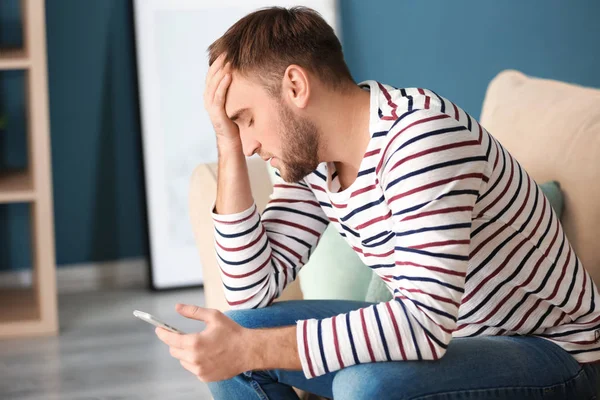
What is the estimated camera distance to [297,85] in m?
1.31

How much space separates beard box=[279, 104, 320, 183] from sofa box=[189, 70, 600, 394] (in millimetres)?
447

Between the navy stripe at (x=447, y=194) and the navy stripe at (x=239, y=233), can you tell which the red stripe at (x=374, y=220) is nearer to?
the navy stripe at (x=447, y=194)

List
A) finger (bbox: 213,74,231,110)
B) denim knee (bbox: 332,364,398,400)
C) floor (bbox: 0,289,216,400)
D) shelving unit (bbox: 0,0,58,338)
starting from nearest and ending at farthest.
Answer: denim knee (bbox: 332,364,398,400) → finger (bbox: 213,74,231,110) → floor (bbox: 0,289,216,400) → shelving unit (bbox: 0,0,58,338)

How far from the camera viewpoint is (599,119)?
1.64 meters

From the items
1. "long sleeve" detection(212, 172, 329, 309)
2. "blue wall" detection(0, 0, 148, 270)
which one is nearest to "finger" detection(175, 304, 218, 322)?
"long sleeve" detection(212, 172, 329, 309)

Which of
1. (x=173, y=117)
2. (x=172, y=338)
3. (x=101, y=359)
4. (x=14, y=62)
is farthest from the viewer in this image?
(x=173, y=117)

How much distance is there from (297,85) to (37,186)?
6.23ft

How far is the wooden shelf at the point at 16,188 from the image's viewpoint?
9.75ft

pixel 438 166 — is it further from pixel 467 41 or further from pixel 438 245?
pixel 467 41

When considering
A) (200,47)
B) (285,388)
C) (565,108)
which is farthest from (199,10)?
(285,388)

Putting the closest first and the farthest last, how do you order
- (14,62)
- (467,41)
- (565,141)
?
(565,141)
(14,62)
(467,41)

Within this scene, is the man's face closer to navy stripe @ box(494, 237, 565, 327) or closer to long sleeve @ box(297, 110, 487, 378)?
long sleeve @ box(297, 110, 487, 378)

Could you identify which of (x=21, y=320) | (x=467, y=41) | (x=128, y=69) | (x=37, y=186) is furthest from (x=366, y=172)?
(x=467, y=41)

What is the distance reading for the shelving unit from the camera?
9.61 ft
